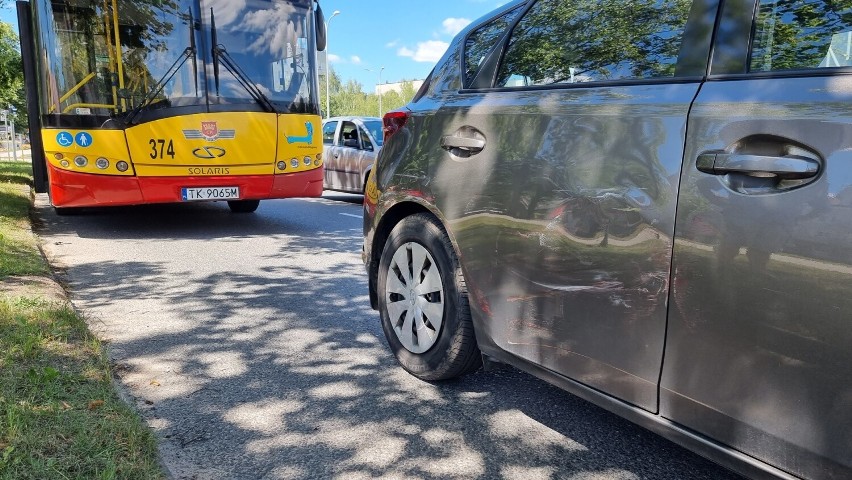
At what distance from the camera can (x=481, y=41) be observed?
297 centimetres

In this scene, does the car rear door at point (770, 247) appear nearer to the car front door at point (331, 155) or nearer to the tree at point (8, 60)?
the car front door at point (331, 155)

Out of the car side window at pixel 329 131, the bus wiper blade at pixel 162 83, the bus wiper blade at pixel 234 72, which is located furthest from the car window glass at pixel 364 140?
the bus wiper blade at pixel 162 83

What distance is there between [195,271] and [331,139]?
296 inches

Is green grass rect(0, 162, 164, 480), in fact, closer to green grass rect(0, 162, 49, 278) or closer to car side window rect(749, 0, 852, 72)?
green grass rect(0, 162, 49, 278)

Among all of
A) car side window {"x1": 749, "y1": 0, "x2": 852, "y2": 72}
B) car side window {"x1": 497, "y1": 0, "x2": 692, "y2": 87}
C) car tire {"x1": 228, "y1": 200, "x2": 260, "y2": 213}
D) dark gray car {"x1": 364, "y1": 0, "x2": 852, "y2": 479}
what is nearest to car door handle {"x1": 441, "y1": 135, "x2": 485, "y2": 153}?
Answer: dark gray car {"x1": 364, "y1": 0, "x2": 852, "y2": 479}

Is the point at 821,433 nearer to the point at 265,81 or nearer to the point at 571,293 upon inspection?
the point at 571,293

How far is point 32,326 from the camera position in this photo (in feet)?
11.5

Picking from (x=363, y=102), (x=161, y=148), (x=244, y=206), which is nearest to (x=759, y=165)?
(x=161, y=148)

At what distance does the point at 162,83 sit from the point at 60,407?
5.25 meters

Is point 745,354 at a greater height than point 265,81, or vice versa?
point 265,81

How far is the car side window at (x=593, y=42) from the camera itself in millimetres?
2064

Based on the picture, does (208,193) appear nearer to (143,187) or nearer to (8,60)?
(143,187)

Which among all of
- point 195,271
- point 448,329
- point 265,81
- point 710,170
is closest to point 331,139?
point 265,81

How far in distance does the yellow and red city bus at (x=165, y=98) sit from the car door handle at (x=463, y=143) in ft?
16.9
